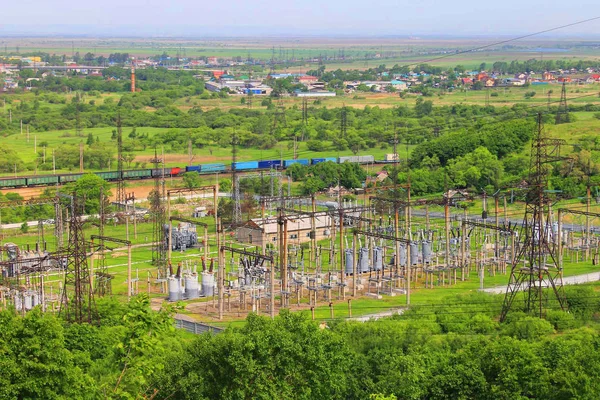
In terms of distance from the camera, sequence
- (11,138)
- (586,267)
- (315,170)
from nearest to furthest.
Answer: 1. (586,267)
2. (315,170)
3. (11,138)

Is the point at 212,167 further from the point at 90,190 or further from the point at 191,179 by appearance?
the point at 90,190

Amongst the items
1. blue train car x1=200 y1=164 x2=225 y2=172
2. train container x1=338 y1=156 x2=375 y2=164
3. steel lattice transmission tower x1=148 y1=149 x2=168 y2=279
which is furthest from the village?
steel lattice transmission tower x1=148 y1=149 x2=168 y2=279

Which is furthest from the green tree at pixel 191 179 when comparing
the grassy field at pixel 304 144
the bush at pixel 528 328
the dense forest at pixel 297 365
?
the dense forest at pixel 297 365

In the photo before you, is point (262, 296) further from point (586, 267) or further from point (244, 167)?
point (244, 167)

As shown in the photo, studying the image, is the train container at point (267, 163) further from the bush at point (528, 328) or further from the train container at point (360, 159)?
the bush at point (528, 328)

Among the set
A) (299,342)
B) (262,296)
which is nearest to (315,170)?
(262,296)

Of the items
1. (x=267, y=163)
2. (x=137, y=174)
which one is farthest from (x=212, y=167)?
(x=137, y=174)
